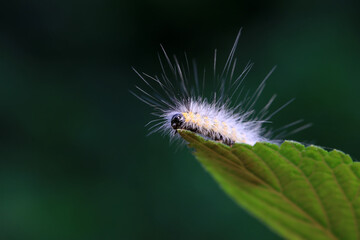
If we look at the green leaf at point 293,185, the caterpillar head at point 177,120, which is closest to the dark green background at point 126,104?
the caterpillar head at point 177,120

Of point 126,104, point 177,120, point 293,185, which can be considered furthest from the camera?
point 126,104

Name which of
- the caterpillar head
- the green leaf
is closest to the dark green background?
the caterpillar head

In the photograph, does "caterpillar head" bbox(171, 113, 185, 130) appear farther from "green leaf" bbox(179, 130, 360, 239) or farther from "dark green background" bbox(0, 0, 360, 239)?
"dark green background" bbox(0, 0, 360, 239)

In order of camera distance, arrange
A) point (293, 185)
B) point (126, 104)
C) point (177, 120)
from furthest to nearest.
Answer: point (126, 104) < point (177, 120) < point (293, 185)

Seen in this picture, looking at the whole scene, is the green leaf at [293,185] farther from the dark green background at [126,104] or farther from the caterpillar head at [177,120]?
the dark green background at [126,104]

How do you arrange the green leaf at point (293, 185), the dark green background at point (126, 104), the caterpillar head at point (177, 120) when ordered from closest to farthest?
1. the green leaf at point (293, 185)
2. the caterpillar head at point (177, 120)
3. the dark green background at point (126, 104)

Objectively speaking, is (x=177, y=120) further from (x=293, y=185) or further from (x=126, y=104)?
(x=126, y=104)

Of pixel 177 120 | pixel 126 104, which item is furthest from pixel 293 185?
pixel 126 104

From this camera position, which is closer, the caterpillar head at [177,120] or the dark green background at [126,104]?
the caterpillar head at [177,120]
